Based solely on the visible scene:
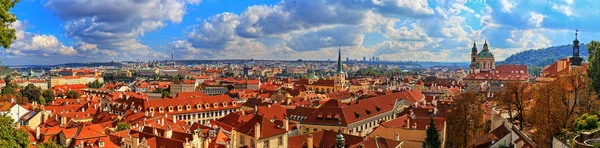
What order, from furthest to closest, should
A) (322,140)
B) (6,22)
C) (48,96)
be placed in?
(48,96) < (322,140) < (6,22)

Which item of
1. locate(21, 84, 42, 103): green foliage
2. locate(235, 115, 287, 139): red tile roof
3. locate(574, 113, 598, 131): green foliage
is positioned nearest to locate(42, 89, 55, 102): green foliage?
locate(21, 84, 42, 103): green foliage

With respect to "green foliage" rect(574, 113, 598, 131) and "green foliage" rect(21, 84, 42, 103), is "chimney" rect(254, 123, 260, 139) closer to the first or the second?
"green foliage" rect(574, 113, 598, 131)

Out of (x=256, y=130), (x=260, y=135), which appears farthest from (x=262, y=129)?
(x=256, y=130)

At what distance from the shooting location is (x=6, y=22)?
16328mm

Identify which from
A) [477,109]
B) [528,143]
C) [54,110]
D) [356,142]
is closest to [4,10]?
[356,142]

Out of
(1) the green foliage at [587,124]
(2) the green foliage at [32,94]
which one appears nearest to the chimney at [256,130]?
(1) the green foliage at [587,124]

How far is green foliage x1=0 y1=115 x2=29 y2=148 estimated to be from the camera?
1631cm

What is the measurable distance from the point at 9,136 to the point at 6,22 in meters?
3.93

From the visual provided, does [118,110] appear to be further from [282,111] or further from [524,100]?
[524,100]

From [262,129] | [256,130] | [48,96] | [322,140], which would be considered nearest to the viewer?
[256,130]

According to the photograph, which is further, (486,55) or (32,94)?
(486,55)

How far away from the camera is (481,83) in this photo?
107625mm

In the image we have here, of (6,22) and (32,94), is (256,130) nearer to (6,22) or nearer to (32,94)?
(6,22)

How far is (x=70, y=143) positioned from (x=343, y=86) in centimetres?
10105
